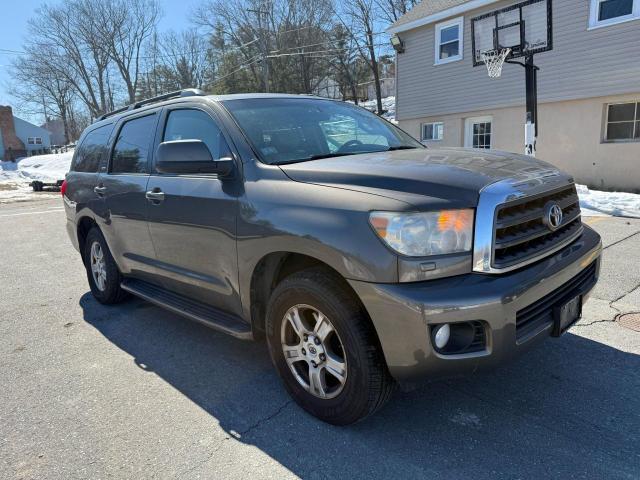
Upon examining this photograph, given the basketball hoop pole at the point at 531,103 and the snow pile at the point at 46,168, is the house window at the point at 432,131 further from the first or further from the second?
the snow pile at the point at 46,168

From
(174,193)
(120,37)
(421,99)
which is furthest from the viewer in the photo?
(120,37)

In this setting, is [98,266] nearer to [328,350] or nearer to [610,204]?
[328,350]

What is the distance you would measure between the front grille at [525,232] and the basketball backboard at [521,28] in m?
7.49

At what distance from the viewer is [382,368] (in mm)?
2387

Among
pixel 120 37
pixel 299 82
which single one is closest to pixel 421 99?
pixel 299 82

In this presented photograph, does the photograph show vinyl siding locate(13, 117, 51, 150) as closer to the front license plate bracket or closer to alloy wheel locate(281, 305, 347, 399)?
alloy wheel locate(281, 305, 347, 399)

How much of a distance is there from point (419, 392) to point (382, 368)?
2.38 feet

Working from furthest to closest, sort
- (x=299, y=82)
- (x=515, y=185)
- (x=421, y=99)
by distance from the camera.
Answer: (x=299, y=82) → (x=421, y=99) → (x=515, y=185)

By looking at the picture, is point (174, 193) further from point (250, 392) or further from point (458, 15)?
point (458, 15)

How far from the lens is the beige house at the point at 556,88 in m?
11.5

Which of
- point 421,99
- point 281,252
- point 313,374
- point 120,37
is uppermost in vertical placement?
point 120,37

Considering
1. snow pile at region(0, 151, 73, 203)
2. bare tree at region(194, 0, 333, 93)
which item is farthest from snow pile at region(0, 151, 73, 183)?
bare tree at region(194, 0, 333, 93)

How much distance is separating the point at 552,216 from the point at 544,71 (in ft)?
40.3

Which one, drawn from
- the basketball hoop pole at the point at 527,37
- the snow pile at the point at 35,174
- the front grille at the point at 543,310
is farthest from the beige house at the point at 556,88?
the snow pile at the point at 35,174
